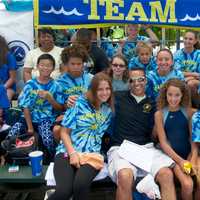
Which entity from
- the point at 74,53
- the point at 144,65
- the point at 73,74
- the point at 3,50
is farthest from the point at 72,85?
the point at 3,50

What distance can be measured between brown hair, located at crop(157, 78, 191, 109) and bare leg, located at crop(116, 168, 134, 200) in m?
0.81

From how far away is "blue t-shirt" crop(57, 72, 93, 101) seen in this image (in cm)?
489

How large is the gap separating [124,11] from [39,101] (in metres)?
1.65

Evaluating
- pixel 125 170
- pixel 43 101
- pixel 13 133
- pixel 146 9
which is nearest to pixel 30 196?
pixel 13 133

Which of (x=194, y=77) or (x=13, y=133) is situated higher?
(x=194, y=77)

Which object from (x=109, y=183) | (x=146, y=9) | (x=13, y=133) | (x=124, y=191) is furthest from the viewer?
(x=146, y=9)

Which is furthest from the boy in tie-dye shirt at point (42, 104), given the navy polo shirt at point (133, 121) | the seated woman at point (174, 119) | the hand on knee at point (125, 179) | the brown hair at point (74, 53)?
the seated woman at point (174, 119)

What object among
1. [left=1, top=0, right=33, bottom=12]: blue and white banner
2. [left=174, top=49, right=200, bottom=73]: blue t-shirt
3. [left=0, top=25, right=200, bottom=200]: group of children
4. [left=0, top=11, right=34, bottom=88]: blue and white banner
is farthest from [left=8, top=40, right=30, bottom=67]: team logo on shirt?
[left=174, top=49, right=200, bottom=73]: blue t-shirt

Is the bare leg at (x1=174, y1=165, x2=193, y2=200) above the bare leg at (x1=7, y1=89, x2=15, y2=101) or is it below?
below

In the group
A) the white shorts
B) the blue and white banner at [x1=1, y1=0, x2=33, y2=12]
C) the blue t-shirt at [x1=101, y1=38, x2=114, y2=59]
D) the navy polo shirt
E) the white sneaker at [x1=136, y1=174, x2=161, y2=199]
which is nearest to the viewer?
the white sneaker at [x1=136, y1=174, x2=161, y2=199]

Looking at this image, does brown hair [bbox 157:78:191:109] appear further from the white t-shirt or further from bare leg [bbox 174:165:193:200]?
the white t-shirt

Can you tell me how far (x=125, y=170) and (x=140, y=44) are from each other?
88.7 inches

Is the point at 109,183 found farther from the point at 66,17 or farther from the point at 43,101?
the point at 66,17

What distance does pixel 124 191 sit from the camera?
151 inches
